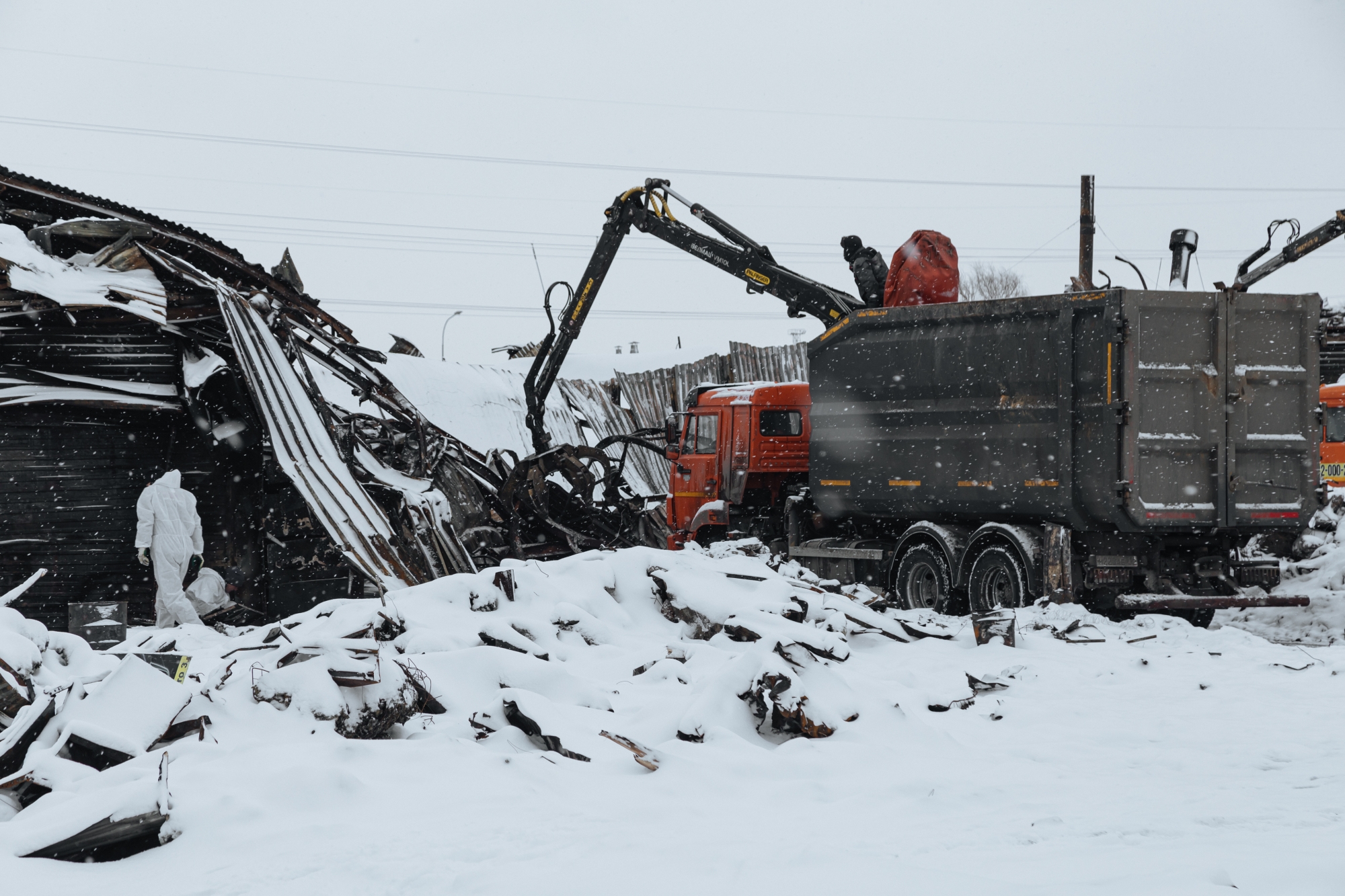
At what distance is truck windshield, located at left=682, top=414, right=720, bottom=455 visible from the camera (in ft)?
45.7

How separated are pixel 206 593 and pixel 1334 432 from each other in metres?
16.2

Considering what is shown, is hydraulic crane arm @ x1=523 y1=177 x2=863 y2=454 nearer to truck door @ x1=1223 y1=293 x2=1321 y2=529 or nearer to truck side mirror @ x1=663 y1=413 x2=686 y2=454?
truck side mirror @ x1=663 y1=413 x2=686 y2=454

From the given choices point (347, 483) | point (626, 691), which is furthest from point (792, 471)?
point (626, 691)

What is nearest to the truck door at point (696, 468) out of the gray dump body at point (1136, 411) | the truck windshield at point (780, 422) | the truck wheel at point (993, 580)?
the truck windshield at point (780, 422)

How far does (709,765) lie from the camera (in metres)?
4.98

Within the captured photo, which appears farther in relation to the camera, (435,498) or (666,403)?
(666,403)

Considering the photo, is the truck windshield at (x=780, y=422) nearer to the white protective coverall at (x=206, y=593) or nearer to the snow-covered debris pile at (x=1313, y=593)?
the snow-covered debris pile at (x=1313, y=593)

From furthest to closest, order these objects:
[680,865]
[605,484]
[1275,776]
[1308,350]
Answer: [605,484] → [1308,350] → [1275,776] → [680,865]

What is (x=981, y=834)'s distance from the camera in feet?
13.4

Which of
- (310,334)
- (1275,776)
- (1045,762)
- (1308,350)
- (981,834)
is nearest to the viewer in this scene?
(981,834)

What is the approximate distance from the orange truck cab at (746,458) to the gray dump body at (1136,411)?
3.32 meters

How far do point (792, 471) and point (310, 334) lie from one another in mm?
6240

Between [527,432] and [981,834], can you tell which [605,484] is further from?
[981,834]

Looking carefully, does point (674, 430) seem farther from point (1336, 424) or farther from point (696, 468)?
point (1336, 424)
